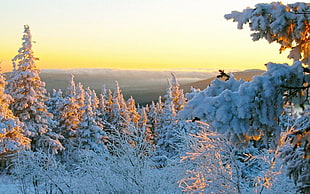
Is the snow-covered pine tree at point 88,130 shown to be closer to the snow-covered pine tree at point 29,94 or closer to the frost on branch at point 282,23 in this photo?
the snow-covered pine tree at point 29,94

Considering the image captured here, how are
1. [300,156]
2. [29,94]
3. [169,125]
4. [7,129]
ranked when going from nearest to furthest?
[300,156] < [7,129] < [29,94] < [169,125]

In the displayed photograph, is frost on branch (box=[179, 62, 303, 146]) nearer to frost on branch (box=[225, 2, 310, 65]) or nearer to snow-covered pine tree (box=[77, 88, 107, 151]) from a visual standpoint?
frost on branch (box=[225, 2, 310, 65])

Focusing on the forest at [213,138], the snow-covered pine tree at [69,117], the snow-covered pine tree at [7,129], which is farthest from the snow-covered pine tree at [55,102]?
the snow-covered pine tree at [7,129]

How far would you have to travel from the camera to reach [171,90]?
3897 centimetres

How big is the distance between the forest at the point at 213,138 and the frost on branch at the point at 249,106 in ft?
0.03

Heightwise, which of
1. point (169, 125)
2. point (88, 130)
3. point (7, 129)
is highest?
point (7, 129)

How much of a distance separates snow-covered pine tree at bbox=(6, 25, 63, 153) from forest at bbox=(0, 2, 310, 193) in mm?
81

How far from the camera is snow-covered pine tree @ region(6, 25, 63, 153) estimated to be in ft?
86.3

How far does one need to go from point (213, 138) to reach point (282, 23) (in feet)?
→ 19.4

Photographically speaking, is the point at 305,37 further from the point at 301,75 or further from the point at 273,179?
the point at 273,179

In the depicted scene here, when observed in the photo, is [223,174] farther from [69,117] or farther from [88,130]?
[69,117]

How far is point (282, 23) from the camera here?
384 cm

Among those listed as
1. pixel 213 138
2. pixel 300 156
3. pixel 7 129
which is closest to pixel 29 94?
pixel 7 129

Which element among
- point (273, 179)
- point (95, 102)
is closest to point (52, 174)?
point (273, 179)
